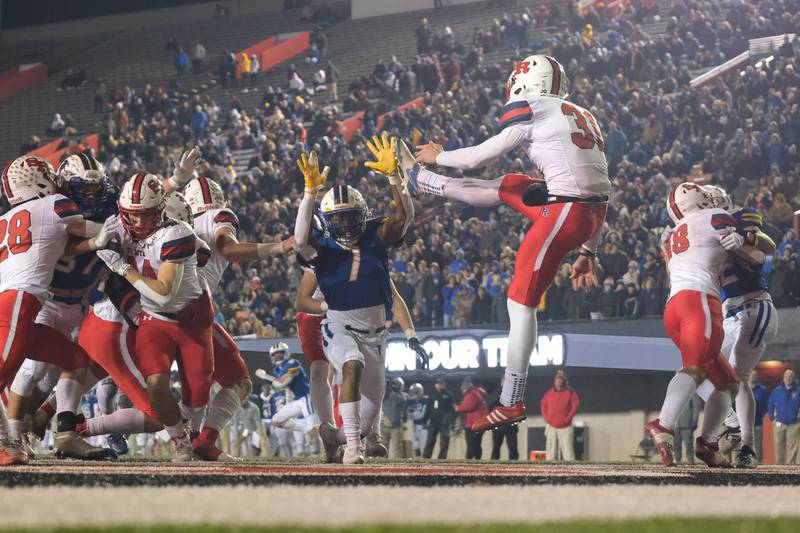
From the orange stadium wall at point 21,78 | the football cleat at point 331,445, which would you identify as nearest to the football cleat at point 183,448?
the football cleat at point 331,445

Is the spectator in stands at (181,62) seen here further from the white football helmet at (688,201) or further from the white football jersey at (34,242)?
the white football helmet at (688,201)

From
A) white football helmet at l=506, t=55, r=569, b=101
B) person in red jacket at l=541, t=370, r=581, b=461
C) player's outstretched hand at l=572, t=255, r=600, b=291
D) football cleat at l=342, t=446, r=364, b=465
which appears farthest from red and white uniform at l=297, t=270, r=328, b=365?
person in red jacket at l=541, t=370, r=581, b=461

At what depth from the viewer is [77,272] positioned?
902 centimetres

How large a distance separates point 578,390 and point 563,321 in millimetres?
2479

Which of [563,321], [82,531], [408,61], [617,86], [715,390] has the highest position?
[408,61]

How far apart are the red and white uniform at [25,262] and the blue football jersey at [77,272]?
68 cm

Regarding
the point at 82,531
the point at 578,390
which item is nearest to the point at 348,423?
the point at 82,531

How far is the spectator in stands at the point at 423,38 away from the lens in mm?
33250

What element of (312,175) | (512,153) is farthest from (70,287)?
(512,153)

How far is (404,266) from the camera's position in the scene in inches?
846

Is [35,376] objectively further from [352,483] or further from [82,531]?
[82,531]

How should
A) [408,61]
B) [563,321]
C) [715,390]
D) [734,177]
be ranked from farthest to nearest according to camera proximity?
1. [408,61]
2. [734,177]
3. [563,321]
4. [715,390]

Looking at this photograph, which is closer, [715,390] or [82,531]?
[82,531]

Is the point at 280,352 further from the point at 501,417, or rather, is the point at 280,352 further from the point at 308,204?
the point at 501,417
